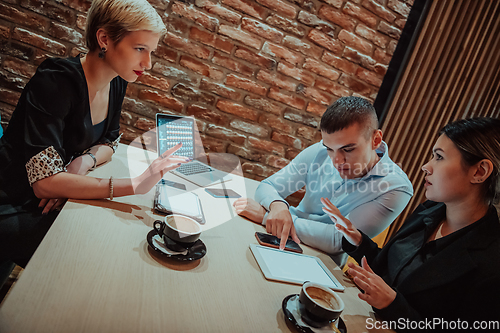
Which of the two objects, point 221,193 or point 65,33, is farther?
point 65,33

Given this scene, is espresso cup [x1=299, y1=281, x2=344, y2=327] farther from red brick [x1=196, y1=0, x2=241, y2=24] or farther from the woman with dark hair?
red brick [x1=196, y1=0, x2=241, y2=24]

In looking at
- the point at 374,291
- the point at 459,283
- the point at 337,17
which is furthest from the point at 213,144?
the point at 459,283

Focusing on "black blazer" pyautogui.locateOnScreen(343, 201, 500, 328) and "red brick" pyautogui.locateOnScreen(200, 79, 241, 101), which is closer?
"black blazer" pyautogui.locateOnScreen(343, 201, 500, 328)

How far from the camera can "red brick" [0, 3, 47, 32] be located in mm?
1751

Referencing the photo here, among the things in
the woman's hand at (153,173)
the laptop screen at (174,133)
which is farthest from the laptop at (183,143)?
the woman's hand at (153,173)

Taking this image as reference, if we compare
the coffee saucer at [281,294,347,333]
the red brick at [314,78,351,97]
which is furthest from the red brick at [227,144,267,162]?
the coffee saucer at [281,294,347,333]

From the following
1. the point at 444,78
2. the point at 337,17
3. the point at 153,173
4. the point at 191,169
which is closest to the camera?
the point at 153,173

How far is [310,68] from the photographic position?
86.9 inches

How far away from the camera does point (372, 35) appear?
2.25 m

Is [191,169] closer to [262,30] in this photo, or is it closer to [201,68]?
[201,68]

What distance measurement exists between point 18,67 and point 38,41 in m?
0.21

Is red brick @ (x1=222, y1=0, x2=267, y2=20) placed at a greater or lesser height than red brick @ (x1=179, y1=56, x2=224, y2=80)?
greater

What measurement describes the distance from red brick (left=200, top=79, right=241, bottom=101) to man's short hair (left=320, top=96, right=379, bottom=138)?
2.92 feet

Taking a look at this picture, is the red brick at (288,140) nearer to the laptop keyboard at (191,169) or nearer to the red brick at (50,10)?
the laptop keyboard at (191,169)
